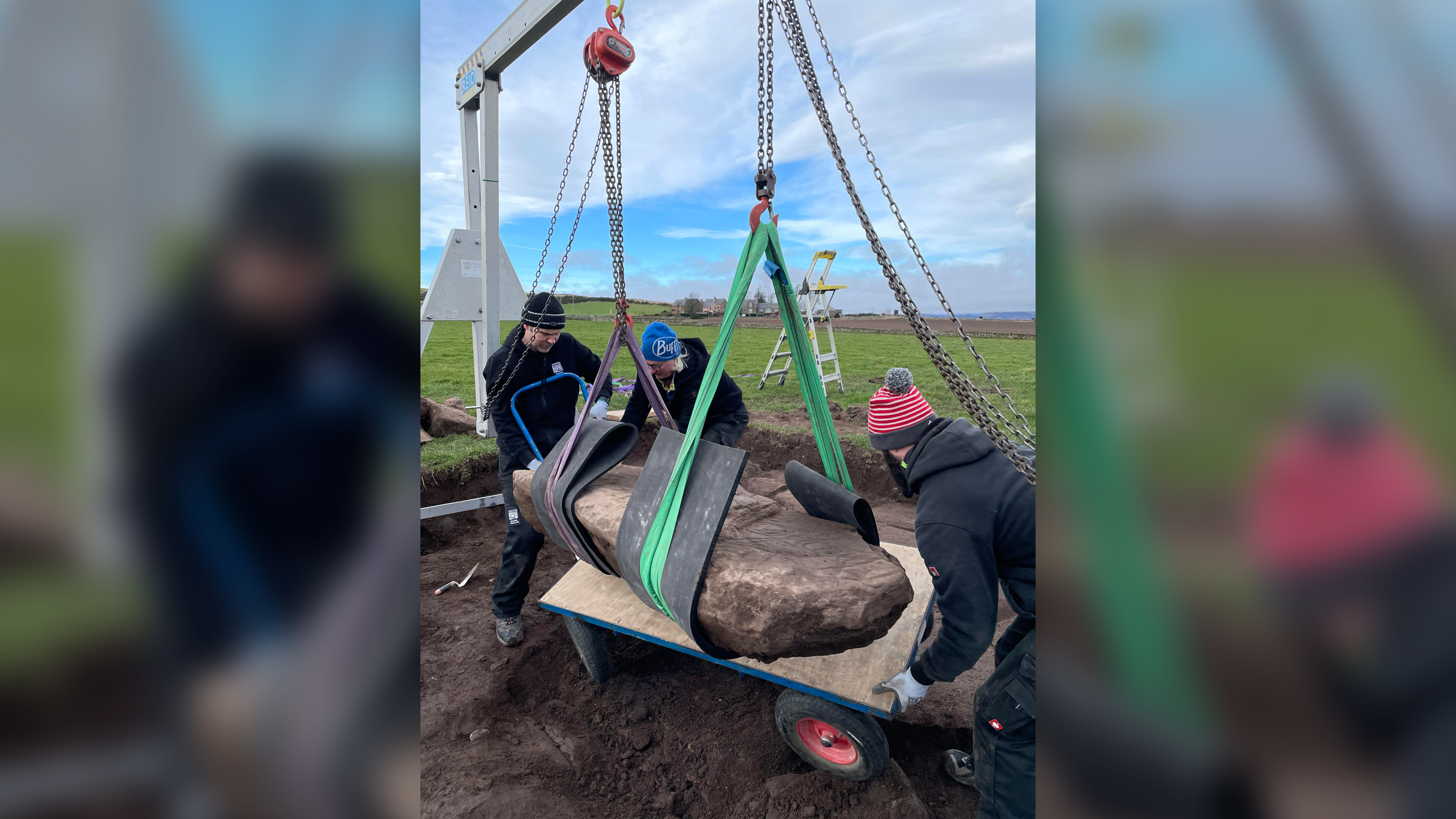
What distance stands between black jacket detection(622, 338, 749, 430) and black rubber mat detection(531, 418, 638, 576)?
1033 millimetres

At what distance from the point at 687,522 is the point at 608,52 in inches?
88.9

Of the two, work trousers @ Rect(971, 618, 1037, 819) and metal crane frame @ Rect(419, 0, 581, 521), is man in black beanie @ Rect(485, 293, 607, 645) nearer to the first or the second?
metal crane frame @ Rect(419, 0, 581, 521)

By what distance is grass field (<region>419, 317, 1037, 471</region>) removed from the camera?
721cm

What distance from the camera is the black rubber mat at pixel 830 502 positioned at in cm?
232

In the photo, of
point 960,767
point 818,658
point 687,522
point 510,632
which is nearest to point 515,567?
point 510,632

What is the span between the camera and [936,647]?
2.15m

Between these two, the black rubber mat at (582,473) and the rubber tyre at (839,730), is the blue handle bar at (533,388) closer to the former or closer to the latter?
the black rubber mat at (582,473)

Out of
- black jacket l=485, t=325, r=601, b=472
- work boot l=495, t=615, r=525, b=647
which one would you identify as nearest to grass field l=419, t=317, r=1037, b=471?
black jacket l=485, t=325, r=601, b=472

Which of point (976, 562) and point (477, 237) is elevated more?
point (477, 237)

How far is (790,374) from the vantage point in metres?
14.7

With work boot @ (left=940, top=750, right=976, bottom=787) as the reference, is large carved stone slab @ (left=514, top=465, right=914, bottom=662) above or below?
above
